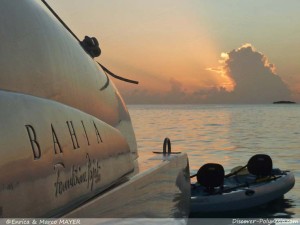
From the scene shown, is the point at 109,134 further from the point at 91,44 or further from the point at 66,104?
the point at 91,44

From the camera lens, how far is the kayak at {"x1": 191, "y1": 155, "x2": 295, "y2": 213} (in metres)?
15.1

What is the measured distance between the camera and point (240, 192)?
1568 centimetres

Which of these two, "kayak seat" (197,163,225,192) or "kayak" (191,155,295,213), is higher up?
"kayak seat" (197,163,225,192)

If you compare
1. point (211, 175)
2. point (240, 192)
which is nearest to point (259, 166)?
point (240, 192)

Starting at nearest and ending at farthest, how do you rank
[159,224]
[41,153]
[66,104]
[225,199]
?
[41,153]
[66,104]
[159,224]
[225,199]

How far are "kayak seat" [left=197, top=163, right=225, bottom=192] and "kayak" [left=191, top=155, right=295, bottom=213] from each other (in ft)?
0.17

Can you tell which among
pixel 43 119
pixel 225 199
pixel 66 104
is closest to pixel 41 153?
pixel 43 119

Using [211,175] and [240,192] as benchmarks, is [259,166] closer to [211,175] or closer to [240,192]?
[240,192]

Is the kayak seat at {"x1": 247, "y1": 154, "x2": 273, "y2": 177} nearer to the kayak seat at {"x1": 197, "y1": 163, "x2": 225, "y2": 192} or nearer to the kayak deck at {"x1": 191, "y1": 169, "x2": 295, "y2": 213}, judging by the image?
the kayak deck at {"x1": 191, "y1": 169, "x2": 295, "y2": 213}

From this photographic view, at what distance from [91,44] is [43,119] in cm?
326

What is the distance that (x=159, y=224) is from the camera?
639cm

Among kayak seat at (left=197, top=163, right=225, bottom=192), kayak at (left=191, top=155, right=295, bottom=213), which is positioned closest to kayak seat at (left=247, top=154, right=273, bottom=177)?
kayak at (left=191, top=155, right=295, bottom=213)

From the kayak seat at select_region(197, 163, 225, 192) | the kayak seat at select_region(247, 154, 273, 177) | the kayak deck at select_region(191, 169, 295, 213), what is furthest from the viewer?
the kayak seat at select_region(247, 154, 273, 177)

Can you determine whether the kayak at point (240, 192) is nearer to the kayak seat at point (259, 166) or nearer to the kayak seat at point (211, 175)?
the kayak seat at point (211, 175)
